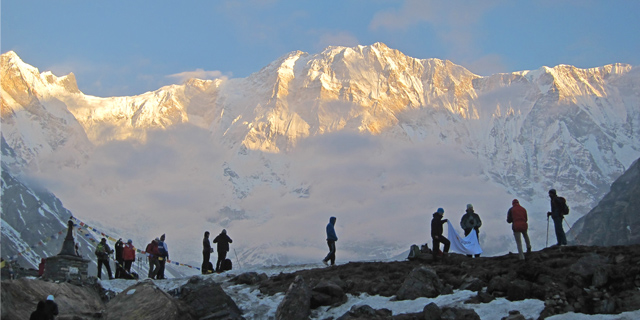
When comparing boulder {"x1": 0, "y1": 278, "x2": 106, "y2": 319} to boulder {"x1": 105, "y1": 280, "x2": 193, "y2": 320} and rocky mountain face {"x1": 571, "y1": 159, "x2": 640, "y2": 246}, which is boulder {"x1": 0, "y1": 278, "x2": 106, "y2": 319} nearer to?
boulder {"x1": 105, "y1": 280, "x2": 193, "y2": 320}

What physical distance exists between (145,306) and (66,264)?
291 inches

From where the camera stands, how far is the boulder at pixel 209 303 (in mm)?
21406

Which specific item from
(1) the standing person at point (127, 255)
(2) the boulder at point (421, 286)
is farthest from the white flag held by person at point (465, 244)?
(1) the standing person at point (127, 255)

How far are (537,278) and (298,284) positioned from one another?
6405 millimetres

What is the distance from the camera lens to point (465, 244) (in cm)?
2681

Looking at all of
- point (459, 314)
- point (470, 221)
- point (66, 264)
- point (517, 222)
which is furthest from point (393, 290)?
point (66, 264)

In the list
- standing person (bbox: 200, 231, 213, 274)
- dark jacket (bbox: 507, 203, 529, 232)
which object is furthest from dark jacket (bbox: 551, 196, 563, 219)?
standing person (bbox: 200, 231, 213, 274)

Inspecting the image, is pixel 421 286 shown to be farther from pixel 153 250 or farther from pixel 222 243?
pixel 153 250

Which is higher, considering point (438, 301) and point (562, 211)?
point (562, 211)

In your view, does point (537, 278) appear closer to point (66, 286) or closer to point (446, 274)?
point (446, 274)

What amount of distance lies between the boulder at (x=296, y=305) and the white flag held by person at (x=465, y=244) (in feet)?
26.2

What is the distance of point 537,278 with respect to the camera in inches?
754

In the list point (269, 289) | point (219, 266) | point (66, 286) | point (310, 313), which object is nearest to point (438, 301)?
point (310, 313)

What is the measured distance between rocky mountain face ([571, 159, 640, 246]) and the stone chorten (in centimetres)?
13701
